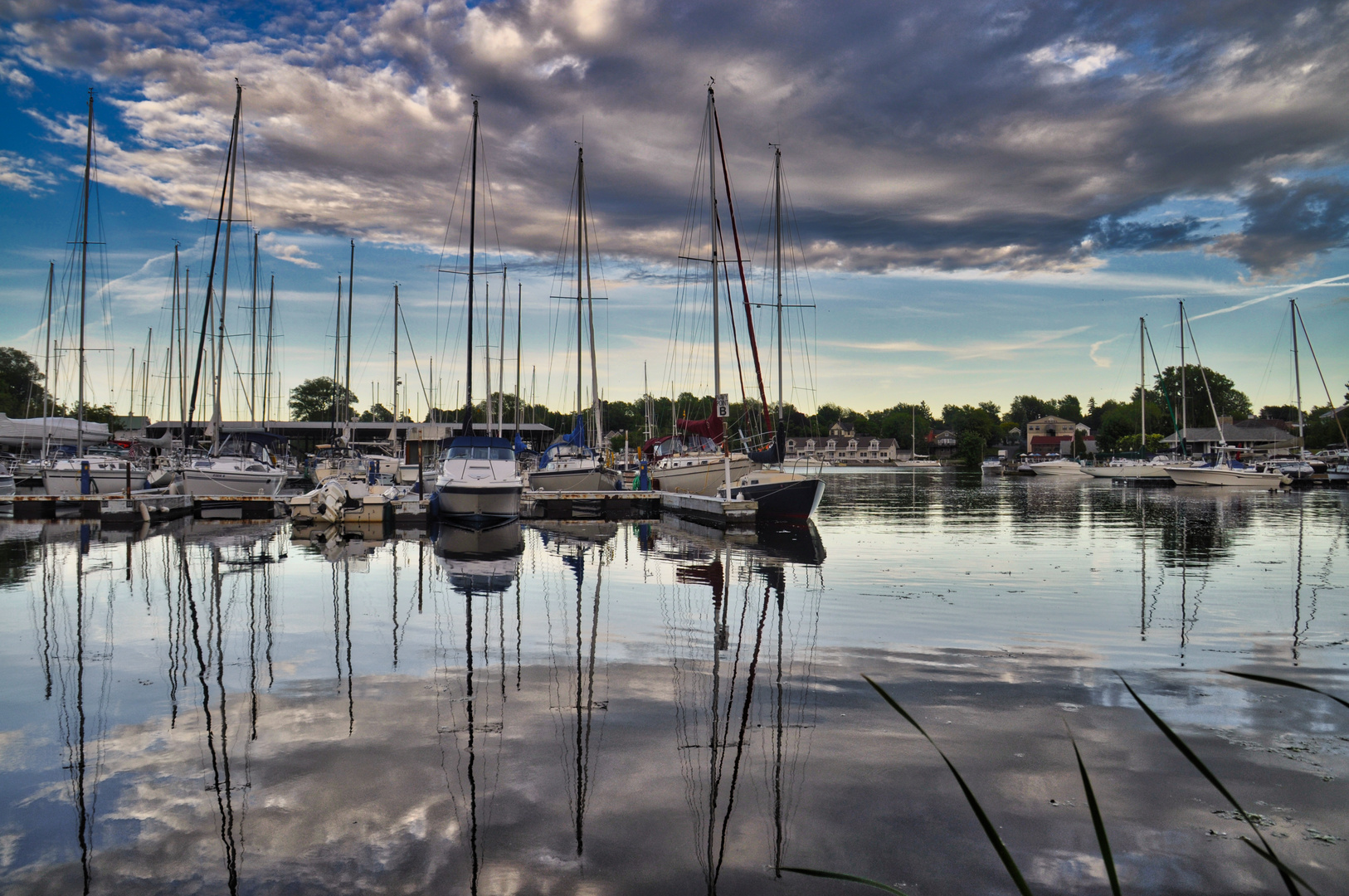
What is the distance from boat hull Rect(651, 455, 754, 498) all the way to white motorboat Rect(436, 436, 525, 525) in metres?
8.22

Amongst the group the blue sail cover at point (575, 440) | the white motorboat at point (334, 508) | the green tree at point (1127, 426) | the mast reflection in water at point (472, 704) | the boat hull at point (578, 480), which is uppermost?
the green tree at point (1127, 426)

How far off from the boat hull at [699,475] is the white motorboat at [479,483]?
822cm

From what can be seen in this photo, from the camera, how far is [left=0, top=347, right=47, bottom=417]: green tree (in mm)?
84938

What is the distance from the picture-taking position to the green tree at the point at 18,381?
84.9 metres

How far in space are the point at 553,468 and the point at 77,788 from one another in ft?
109

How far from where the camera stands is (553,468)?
3938 centimetres

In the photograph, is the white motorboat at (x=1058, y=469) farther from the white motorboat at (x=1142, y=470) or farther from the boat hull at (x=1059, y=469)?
the white motorboat at (x=1142, y=470)

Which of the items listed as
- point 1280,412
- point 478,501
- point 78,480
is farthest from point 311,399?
Result: point 1280,412

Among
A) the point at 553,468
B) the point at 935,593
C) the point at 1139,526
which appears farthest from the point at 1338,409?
the point at 935,593

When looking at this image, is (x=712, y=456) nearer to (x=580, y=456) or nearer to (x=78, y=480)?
(x=580, y=456)

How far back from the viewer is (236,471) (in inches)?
1355

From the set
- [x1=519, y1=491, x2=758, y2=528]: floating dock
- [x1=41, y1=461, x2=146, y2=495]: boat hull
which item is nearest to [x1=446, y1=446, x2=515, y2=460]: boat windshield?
[x1=519, y1=491, x2=758, y2=528]: floating dock

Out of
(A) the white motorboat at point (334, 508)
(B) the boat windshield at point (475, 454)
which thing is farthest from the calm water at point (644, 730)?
(A) the white motorboat at point (334, 508)

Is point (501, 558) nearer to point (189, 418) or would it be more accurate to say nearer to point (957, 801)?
point (957, 801)
